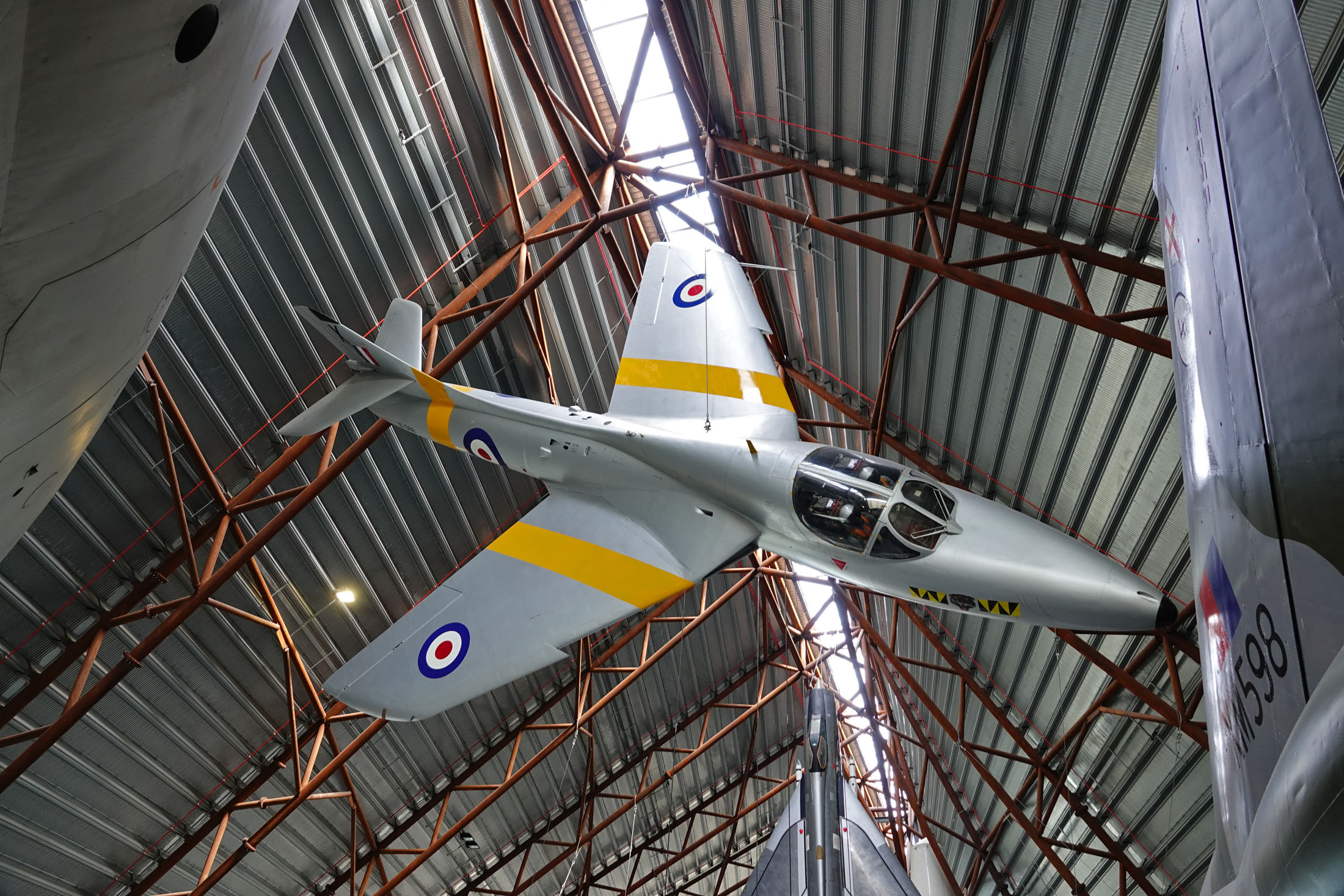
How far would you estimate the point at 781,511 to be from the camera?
26.0ft

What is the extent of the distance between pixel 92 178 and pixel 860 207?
10.8 metres

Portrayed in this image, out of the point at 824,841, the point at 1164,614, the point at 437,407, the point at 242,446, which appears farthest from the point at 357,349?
the point at 824,841

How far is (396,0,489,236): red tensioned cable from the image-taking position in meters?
11.4

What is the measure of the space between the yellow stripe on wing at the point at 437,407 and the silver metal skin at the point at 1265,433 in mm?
8759

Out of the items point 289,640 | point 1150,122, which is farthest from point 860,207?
point 289,640

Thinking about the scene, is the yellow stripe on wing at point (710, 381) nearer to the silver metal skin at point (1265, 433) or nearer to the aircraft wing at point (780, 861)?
the silver metal skin at point (1265, 433)

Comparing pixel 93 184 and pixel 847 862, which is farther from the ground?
pixel 847 862

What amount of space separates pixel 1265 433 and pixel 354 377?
32.7 ft

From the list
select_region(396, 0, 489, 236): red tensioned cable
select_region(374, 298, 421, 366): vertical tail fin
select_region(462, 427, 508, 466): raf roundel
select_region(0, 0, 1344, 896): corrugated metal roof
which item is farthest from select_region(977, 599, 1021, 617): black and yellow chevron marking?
select_region(396, 0, 489, 236): red tensioned cable

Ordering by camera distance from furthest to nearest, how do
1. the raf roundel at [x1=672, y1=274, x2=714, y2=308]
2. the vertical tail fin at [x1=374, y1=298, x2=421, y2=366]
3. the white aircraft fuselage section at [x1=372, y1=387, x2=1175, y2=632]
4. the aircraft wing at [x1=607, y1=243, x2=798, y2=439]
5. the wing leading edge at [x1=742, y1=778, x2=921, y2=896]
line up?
the wing leading edge at [x1=742, y1=778, x2=921, y2=896], the vertical tail fin at [x1=374, y1=298, x2=421, y2=366], the raf roundel at [x1=672, y1=274, x2=714, y2=308], the aircraft wing at [x1=607, y1=243, x2=798, y2=439], the white aircraft fuselage section at [x1=372, y1=387, x2=1175, y2=632]

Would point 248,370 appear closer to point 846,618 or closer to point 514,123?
point 514,123

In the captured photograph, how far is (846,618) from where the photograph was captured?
70.3 ft

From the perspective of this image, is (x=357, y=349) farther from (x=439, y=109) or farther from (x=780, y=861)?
(x=780, y=861)

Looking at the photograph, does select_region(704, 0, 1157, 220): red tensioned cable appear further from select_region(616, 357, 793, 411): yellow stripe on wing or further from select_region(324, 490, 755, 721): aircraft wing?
select_region(324, 490, 755, 721): aircraft wing
